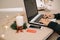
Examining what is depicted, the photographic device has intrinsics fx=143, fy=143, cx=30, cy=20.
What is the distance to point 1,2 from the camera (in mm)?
1528

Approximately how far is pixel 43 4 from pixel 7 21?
3.19ft

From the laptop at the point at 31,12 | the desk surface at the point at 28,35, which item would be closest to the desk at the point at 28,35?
the desk surface at the point at 28,35

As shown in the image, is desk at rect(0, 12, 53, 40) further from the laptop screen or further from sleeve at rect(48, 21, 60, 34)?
→ the laptop screen

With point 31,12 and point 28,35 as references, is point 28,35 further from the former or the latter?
point 31,12

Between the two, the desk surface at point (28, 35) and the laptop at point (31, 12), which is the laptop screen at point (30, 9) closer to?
the laptop at point (31, 12)

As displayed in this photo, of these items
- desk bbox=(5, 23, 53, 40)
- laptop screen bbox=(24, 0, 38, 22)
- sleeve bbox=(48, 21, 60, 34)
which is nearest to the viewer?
desk bbox=(5, 23, 53, 40)

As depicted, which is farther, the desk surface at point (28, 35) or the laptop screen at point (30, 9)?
the laptop screen at point (30, 9)

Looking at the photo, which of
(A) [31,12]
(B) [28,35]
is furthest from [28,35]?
(A) [31,12]

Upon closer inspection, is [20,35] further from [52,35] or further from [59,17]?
[59,17]

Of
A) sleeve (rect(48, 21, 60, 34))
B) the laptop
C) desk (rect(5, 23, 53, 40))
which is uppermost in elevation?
the laptop

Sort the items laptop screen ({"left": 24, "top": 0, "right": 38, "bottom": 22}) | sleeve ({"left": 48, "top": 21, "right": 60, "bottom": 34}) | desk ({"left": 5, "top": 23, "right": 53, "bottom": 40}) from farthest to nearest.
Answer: laptop screen ({"left": 24, "top": 0, "right": 38, "bottom": 22}), sleeve ({"left": 48, "top": 21, "right": 60, "bottom": 34}), desk ({"left": 5, "top": 23, "right": 53, "bottom": 40})

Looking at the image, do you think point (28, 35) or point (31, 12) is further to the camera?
point (31, 12)

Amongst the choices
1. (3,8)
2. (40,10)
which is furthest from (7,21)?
(40,10)

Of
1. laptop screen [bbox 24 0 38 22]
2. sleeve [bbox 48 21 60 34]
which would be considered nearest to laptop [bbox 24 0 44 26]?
laptop screen [bbox 24 0 38 22]
